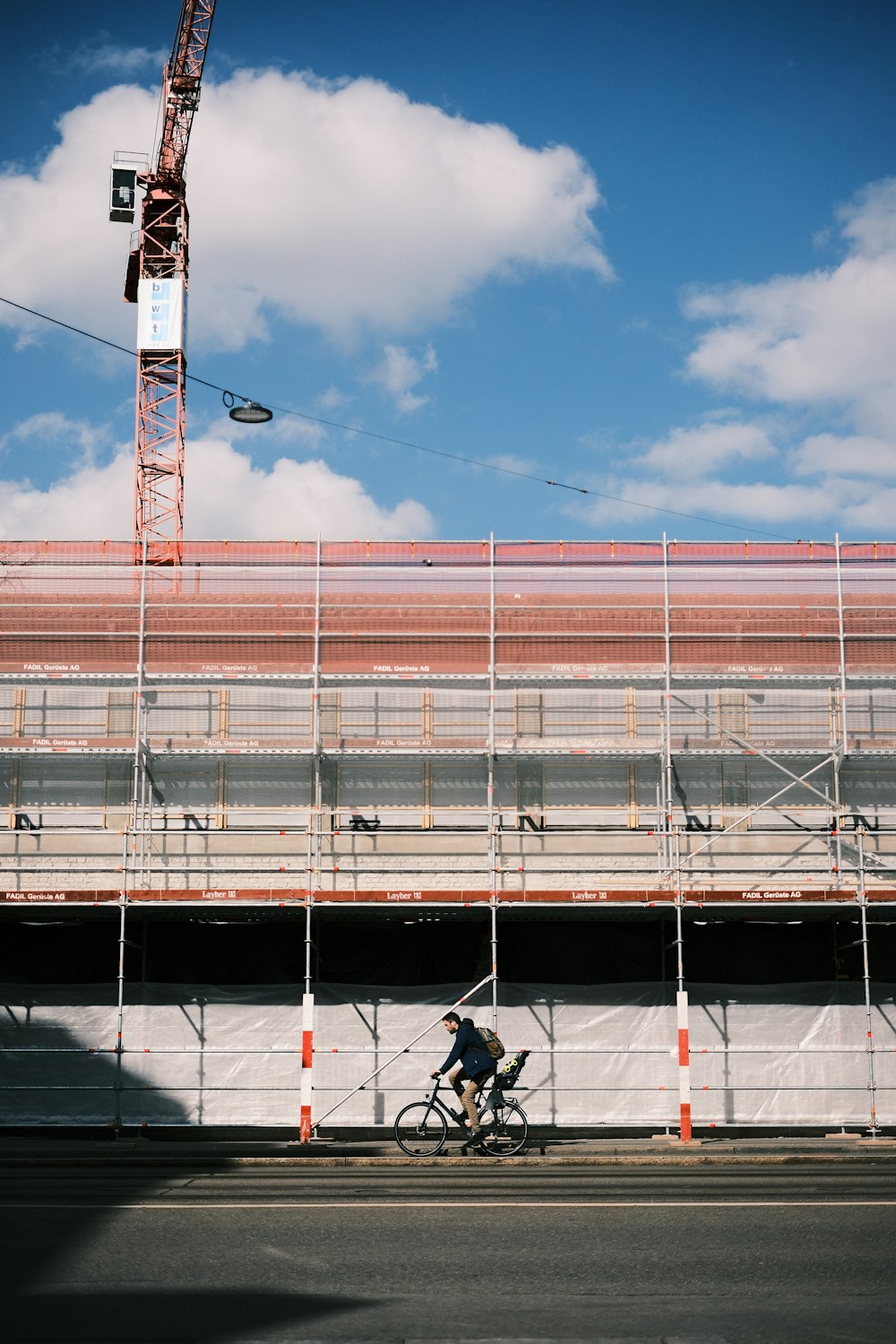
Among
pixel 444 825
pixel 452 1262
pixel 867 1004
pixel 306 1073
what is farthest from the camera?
pixel 444 825

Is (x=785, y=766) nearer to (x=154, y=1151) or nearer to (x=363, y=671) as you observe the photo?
(x=363, y=671)

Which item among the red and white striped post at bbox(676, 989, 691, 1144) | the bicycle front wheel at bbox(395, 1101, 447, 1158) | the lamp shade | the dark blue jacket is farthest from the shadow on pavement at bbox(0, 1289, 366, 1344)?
the lamp shade

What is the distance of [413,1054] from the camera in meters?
20.6

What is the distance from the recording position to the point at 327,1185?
47.2 feet

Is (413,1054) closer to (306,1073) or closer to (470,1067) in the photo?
(306,1073)

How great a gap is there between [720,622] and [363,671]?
18.0 feet

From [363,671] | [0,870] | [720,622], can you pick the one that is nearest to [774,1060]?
[720,622]

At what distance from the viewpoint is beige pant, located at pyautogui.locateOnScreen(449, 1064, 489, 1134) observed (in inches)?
686

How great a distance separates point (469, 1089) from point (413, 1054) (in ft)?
10.5

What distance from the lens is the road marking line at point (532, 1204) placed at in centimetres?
1231

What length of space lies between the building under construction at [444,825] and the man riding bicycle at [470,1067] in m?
2.41

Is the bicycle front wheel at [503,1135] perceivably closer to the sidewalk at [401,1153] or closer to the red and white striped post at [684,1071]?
the sidewalk at [401,1153]

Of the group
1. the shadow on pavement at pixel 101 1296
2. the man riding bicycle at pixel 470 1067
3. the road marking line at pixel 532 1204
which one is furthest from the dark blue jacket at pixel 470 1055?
the shadow on pavement at pixel 101 1296

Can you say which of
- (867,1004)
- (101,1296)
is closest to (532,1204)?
(101,1296)
